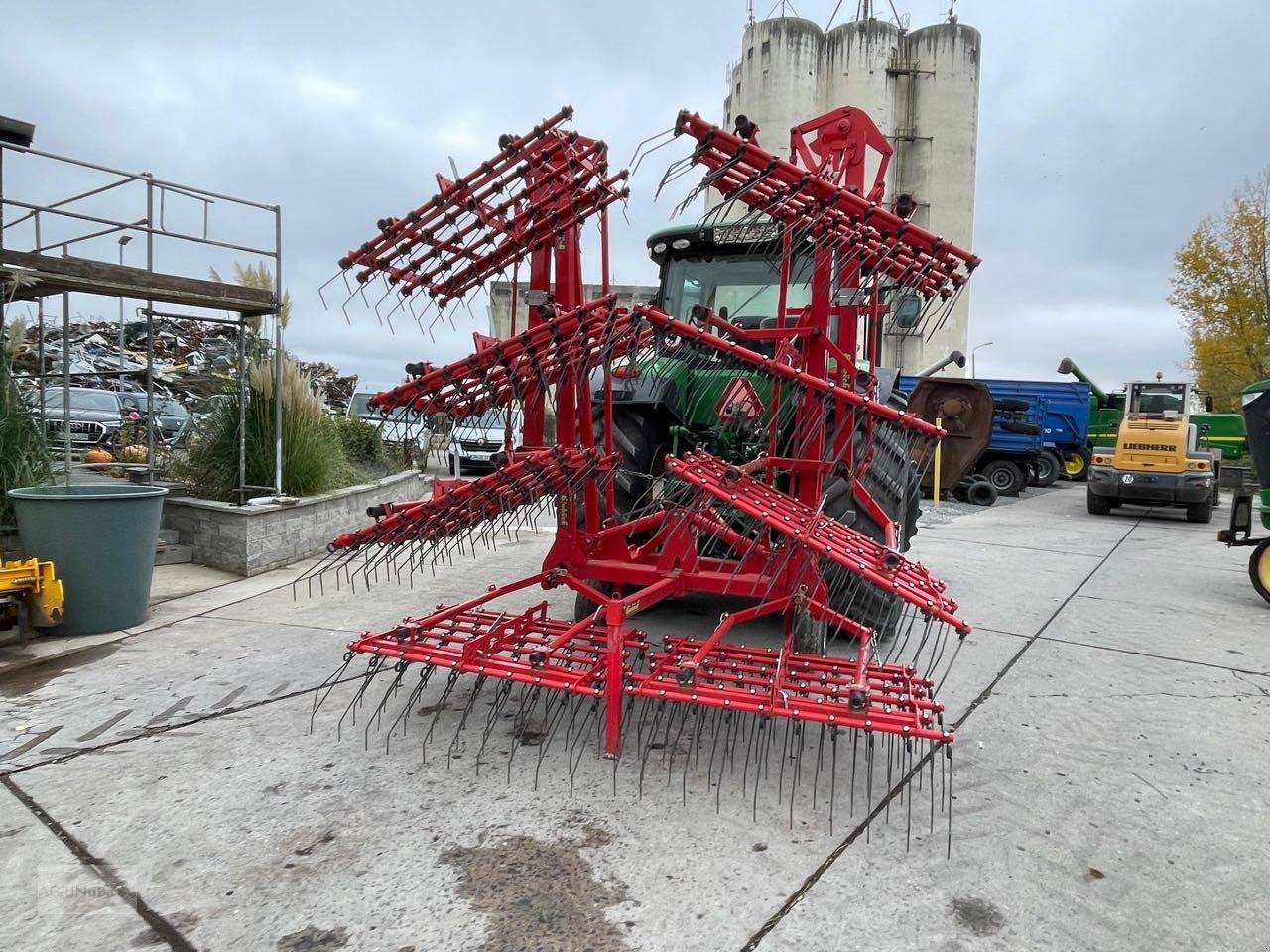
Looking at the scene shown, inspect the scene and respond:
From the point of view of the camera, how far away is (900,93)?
89.5ft

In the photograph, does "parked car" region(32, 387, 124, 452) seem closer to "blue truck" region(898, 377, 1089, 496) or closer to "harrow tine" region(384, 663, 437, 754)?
"harrow tine" region(384, 663, 437, 754)

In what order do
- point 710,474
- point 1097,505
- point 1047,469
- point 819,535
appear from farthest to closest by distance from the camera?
point 1047,469 → point 1097,505 → point 710,474 → point 819,535

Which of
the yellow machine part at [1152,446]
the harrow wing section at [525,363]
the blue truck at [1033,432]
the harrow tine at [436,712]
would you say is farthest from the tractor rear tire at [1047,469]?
the harrow tine at [436,712]

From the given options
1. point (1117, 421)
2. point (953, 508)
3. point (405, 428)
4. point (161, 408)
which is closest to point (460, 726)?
point (405, 428)

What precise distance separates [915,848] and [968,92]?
99.2 feet

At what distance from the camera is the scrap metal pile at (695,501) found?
107 inches

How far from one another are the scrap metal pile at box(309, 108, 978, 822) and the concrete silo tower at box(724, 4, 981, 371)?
23.3 meters

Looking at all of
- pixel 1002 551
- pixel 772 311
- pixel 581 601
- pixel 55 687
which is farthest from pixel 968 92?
pixel 55 687

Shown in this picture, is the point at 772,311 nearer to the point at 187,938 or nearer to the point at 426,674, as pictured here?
the point at 426,674

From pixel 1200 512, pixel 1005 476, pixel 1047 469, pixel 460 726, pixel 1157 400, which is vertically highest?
pixel 1157 400

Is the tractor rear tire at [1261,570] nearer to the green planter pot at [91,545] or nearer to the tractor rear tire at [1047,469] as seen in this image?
the green planter pot at [91,545]

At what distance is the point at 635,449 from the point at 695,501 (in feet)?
5.28

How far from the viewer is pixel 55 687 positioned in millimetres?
3529

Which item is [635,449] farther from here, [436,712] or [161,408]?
[161,408]
